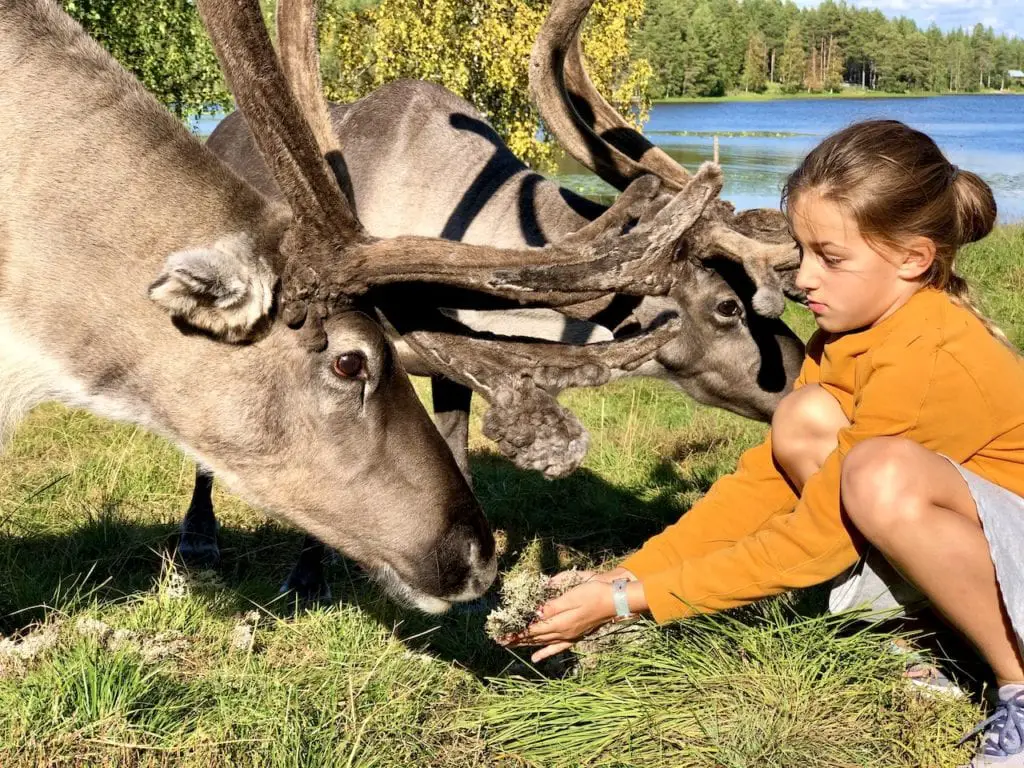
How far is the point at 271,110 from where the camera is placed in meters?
2.97

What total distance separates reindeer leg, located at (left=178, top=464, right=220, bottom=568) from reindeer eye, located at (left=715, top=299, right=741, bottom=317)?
8.02ft

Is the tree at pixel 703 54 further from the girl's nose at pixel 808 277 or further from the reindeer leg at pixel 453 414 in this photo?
the girl's nose at pixel 808 277

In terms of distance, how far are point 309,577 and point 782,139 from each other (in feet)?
125

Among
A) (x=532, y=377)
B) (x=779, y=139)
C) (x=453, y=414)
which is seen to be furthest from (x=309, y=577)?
(x=779, y=139)

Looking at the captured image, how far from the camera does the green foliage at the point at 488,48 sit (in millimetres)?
14133

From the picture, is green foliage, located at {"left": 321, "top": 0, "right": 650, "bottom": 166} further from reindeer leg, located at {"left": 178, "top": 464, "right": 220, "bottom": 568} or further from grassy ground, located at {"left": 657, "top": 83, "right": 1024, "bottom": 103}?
grassy ground, located at {"left": 657, "top": 83, "right": 1024, "bottom": 103}

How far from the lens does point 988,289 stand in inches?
391

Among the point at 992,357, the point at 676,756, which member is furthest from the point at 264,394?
the point at 992,357

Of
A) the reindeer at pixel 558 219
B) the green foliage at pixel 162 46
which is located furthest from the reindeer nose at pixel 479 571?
the green foliage at pixel 162 46

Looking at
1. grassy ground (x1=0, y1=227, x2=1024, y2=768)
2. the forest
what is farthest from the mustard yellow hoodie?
the forest

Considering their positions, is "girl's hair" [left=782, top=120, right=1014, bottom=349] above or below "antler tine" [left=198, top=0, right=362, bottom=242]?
below

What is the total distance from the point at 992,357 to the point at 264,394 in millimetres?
2019

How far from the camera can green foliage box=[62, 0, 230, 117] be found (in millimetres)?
12367

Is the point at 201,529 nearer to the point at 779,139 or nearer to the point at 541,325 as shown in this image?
the point at 541,325
